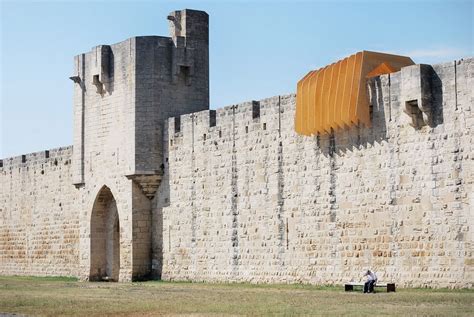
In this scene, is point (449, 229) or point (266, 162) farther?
point (266, 162)

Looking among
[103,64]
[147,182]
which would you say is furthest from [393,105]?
[103,64]

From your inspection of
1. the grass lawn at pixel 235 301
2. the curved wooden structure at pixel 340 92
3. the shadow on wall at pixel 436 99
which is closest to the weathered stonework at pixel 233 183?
the shadow on wall at pixel 436 99

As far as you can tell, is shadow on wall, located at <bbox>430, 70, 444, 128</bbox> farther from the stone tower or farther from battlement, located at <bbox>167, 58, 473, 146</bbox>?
the stone tower

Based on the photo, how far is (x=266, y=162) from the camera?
21156 mm

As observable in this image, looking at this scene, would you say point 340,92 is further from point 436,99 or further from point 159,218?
point 159,218

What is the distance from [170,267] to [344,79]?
7603 mm

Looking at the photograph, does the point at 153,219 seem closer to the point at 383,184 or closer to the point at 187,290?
the point at 187,290

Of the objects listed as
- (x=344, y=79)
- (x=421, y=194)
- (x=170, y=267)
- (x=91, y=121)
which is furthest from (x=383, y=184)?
(x=91, y=121)

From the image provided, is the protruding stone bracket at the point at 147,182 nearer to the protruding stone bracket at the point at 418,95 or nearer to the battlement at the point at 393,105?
the battlement at the point at 393,105

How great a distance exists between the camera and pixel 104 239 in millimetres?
26406

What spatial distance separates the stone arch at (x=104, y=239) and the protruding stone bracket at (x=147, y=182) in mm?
1786

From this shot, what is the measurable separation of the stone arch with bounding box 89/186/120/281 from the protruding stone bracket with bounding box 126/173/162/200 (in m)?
1.79

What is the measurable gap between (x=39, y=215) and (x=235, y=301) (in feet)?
50.8

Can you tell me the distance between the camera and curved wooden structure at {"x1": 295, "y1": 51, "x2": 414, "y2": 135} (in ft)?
60.7
